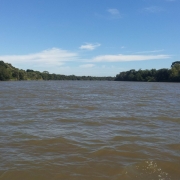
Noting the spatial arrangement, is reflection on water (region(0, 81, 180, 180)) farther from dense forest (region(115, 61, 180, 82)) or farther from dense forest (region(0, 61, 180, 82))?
dense forest (region(115, 61, 180, 82))

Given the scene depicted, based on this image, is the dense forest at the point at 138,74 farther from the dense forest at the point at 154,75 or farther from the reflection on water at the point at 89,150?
the reflection on water at the point at 89,150

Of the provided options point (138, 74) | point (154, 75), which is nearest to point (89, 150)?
point (154, 75)

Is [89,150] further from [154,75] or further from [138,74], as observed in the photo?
[138,74]

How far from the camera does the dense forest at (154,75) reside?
365 ft

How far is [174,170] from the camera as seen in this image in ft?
18.4

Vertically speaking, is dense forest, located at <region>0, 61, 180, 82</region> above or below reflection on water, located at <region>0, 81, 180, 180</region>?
above

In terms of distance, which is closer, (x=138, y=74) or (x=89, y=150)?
(x=89, y=150)

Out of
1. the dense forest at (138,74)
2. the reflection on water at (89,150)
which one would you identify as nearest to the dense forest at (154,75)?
the dense forest at (138,74)

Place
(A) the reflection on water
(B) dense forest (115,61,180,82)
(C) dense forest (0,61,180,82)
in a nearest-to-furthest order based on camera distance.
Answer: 1. (A) the reflection on water
2. (C) dense forest (0,61,180,82)
3. (B) dense forest (115,61,180,82)

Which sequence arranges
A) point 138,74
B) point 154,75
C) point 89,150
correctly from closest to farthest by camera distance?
point 89,150 < point 154,75 < point 138,74

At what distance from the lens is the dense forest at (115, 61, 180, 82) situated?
11125 centimetres

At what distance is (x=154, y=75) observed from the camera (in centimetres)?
13062

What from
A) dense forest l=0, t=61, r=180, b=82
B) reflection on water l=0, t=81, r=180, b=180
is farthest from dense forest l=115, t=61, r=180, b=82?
reflection on water l=0, t=81, r=180, b=180

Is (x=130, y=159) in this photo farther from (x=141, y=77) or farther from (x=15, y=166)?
(x=141, y=77)
